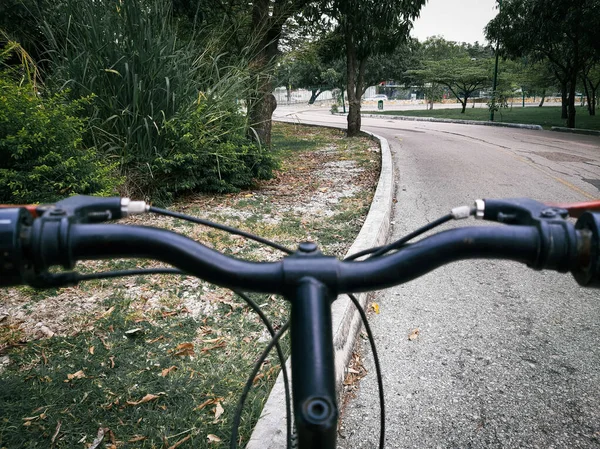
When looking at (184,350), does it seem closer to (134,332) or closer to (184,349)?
(184,349)

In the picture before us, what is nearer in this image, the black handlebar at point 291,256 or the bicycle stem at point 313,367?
the bicycle stem at point 313,367

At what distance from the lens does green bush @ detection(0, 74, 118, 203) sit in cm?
427

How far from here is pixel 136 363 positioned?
2.79 meters

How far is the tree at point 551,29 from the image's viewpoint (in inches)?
671

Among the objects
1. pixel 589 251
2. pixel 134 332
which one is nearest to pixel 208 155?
pixel 134 332

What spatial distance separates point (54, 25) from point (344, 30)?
9.71 metres

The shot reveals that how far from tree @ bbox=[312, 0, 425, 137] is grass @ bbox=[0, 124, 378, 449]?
896cm

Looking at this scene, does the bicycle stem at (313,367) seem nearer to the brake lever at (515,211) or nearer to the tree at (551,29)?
the brake lever at (515,211)

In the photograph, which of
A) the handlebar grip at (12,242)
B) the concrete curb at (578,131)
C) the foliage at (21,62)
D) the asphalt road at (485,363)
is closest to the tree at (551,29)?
the concrete curb at (578,131)

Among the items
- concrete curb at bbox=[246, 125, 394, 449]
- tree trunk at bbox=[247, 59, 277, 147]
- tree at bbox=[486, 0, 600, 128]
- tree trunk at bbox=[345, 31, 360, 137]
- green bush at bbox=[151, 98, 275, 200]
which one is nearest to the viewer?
concrete curb at bbox=[246, 125, 394, 449]

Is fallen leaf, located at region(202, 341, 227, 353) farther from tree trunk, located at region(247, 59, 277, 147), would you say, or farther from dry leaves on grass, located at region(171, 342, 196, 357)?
tree trunk, located at region(247, 59, 277, 147)

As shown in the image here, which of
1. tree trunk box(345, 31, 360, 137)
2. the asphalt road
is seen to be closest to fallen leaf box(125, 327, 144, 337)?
the asphalt road

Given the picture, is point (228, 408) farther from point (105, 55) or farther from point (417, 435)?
point (105, 55)

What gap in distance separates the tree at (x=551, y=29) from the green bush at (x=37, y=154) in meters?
17.1
